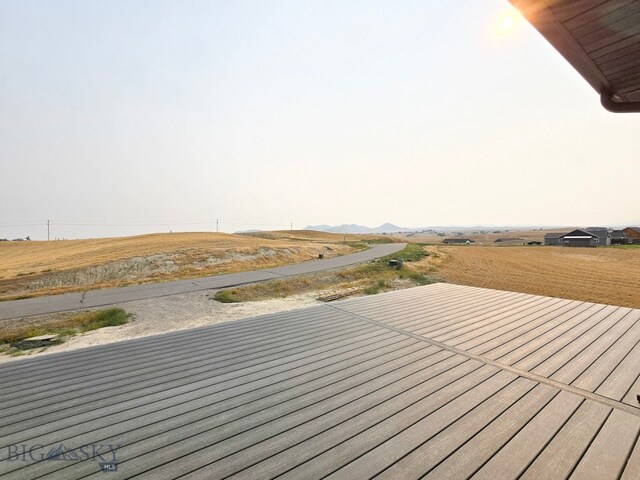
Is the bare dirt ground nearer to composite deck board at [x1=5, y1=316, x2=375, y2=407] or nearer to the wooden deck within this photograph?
the wooden deck

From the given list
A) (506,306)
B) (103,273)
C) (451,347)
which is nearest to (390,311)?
Answer: (451,347)

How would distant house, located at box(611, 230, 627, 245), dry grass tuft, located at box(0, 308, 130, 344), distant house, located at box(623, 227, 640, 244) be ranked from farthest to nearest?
distant house, located at box(623, 227, 640, 244) < distant house, located at box(611, 230, 627, 245) < dry grass tuft, located at box(0, 308, 130, 344)

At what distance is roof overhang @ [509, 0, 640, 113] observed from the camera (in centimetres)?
192

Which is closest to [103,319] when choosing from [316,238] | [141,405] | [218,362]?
[218,362]

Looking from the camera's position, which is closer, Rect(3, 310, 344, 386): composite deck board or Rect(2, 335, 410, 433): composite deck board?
Rect(2, 335, 410, 433): composite deck board

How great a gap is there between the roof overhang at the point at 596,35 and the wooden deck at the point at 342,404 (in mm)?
3381

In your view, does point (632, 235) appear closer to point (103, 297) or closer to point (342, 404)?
point (342, 404)

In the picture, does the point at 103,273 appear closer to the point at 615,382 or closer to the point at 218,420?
the point at 218,420

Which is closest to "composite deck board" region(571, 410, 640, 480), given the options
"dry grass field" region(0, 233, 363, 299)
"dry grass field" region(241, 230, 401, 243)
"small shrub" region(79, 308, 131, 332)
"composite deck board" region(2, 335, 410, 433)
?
"composite deck board" region(2, 335, 410, 433)

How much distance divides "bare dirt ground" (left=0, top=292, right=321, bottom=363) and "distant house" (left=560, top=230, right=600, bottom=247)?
247 ft

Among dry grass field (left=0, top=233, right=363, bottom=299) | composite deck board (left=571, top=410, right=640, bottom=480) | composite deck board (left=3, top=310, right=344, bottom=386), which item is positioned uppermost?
composite deck board (left=571, top=410, right=640, bottom=480)

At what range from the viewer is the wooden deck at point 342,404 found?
2307 mm

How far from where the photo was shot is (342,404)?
3094mm

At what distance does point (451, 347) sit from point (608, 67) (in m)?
3.94
